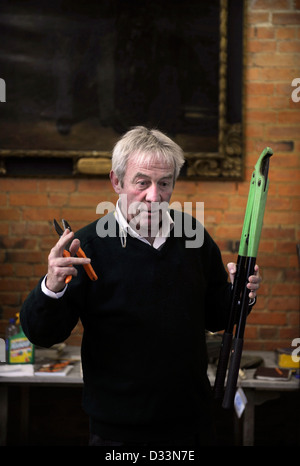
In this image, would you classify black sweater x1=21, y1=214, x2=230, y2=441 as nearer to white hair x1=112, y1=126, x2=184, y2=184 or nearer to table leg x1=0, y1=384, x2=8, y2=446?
white hair x1=112, y1=126, x2=184, y2=184

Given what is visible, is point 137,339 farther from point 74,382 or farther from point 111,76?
point 111,76

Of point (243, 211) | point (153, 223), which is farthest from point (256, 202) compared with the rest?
point (243, 211)

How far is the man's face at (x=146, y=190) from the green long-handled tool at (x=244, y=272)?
0.81 feet

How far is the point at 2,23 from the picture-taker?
254 centimetres

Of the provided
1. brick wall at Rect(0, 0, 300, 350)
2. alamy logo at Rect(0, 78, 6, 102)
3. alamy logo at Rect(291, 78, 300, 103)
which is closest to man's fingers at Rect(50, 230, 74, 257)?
brick wall at Rect(0, 0, 300, 350)

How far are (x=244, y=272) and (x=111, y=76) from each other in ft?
5.54

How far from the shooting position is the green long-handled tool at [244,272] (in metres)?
1.16

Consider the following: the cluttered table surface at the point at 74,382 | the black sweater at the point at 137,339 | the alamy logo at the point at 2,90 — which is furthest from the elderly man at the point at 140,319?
the alamy logo at the point at 2,90

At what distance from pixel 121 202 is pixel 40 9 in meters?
1.70

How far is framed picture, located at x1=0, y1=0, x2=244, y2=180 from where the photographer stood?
2529 millimetres

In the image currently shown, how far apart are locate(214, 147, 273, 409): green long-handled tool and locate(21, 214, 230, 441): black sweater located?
0.11 meters

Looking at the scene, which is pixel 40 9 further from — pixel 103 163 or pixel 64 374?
pixel 64 374

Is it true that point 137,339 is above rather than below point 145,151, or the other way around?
below

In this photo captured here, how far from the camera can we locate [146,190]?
1301mm
